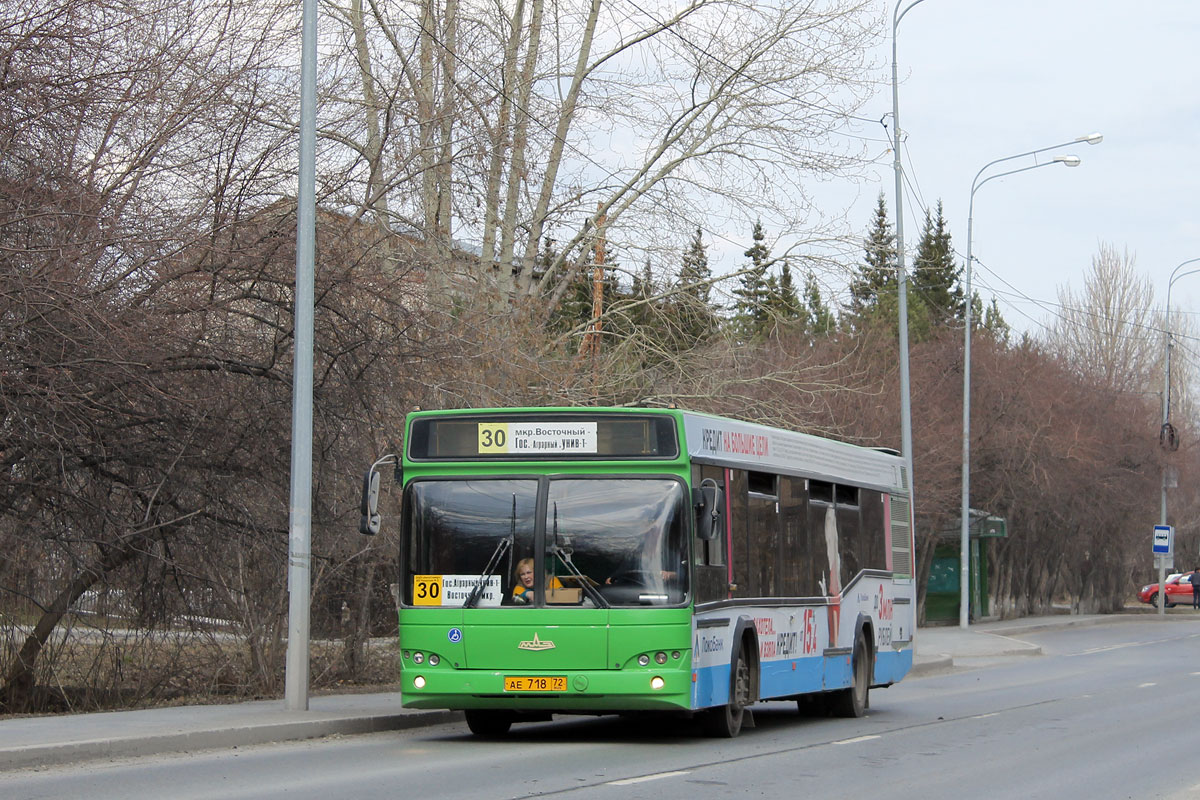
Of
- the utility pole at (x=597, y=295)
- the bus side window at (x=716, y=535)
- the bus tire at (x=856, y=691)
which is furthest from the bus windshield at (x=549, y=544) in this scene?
the utility pole at (x=597, y=295)

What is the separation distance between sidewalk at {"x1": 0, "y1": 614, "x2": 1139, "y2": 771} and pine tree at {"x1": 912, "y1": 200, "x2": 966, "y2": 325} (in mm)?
73891

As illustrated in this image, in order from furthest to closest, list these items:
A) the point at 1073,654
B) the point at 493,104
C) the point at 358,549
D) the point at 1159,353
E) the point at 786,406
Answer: the point at 1159,353 < the point at 1073,654 < the point at 786,406 < the point at 493,104 < the point at 358,549

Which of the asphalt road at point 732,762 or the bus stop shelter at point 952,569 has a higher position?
the bus stop shelter at point 952,569

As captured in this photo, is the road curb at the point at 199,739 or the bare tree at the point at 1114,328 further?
the bare tree at the point at 1114,328

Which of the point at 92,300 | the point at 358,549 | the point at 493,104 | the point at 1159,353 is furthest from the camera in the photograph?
the point at 1159,353

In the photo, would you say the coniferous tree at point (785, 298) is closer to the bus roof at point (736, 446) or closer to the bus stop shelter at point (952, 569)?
the bus roof at point (736, 446)

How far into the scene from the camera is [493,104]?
22.7 m

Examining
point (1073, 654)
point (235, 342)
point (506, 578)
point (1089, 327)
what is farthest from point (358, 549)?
point (1089, 327)

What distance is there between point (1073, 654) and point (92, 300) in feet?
85.8

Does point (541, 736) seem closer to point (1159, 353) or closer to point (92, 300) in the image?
point (92, 300)

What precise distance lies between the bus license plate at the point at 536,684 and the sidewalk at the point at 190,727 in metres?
1.99

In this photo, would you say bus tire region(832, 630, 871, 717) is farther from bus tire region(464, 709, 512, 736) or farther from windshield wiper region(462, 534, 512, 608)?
windshield wiper region(462, 534, 512, 608)

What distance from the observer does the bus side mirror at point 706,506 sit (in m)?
13.4

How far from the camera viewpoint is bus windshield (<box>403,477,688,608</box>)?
43.7ft
